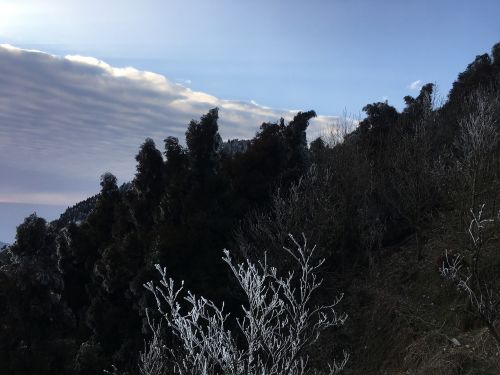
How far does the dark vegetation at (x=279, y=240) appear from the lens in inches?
524

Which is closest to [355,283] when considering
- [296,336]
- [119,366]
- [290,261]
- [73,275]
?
[290,261]

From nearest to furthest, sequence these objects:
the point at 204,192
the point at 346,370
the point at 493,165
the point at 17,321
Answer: the point at 17,321
the point at 493,165
the point at 346,370
the point at 204,192

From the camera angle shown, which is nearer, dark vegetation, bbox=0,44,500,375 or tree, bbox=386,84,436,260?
dark vegetation, bbox=0,44,500,375

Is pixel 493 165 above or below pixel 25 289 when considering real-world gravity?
above

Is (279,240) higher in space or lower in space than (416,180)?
lower

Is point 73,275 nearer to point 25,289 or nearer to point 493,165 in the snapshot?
point 25,289

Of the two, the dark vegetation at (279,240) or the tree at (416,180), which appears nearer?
the dark vegetation at (279,240)

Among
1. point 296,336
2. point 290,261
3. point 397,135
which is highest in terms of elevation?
point 397,135

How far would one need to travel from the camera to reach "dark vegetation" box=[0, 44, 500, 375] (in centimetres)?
1330

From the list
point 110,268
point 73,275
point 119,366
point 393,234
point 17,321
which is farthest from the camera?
point 393,234

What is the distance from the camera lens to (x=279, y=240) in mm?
18688

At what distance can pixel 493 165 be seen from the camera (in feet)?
51.1

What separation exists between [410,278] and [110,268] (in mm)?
12597

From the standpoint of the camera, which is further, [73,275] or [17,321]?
[73,275]
